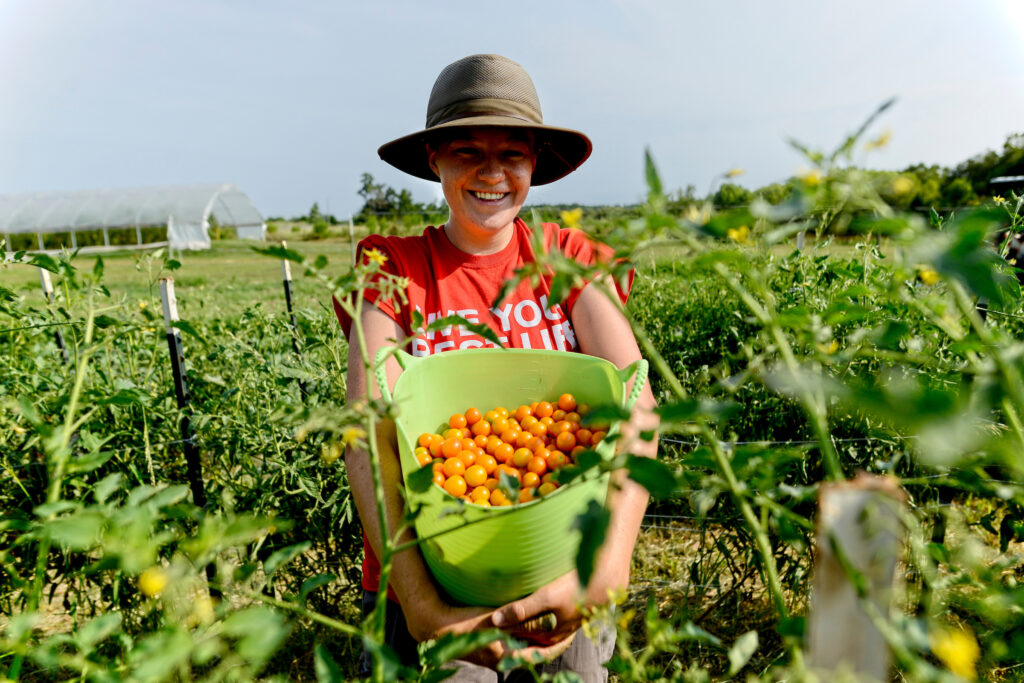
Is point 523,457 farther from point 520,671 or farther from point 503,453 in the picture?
point 520,671

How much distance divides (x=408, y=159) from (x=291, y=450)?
0.90m

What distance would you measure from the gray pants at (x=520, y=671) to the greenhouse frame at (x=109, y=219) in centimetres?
2478

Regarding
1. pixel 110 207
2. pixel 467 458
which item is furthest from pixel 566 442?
pixel 110 207

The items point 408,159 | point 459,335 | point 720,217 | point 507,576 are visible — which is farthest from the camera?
point 408,159

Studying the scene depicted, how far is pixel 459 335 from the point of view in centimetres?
151

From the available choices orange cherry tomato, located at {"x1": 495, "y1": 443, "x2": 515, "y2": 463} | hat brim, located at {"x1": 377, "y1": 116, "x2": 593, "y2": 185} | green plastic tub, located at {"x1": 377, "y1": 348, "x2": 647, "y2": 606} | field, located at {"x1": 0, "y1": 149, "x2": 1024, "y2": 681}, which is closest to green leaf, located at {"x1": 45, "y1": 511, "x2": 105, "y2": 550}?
Answer: field, located at {"x1": 0, "y1": 149, "x2": 1024, "y2": 681}

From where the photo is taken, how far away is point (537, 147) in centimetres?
172

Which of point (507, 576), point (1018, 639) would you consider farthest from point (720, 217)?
point (507, 576)

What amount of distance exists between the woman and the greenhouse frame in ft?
80.4

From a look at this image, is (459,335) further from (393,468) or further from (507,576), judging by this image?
(507,576)

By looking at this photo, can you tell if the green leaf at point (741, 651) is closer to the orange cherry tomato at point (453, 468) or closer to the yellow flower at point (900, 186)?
the yellow flower at point (900, 186)

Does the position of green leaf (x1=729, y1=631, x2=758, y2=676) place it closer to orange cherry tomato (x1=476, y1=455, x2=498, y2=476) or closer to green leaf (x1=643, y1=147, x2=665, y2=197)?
green leaf (x1=643, y1=147, x2=665, y2=197)

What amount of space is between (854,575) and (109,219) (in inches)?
1121

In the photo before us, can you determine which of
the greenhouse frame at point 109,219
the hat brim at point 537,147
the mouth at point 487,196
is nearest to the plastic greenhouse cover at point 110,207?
the greenhouse frame at point 109,219
